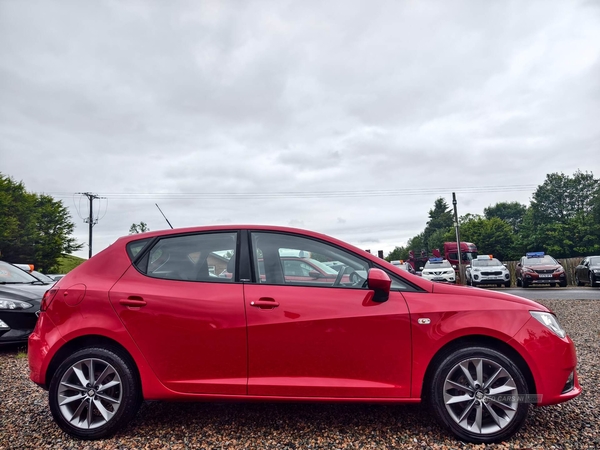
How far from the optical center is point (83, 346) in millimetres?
3217

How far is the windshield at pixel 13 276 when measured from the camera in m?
6.82

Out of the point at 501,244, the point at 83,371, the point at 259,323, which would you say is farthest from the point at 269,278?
the point at 501,244

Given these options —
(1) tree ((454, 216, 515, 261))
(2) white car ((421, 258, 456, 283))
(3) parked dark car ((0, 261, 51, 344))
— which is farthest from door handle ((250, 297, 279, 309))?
(1) tree ((454, 216, 515, 261))

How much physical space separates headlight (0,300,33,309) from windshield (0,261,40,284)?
103cm

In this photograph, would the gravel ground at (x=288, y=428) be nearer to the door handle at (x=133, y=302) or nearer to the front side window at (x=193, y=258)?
the door handle at (x=133, y=302)

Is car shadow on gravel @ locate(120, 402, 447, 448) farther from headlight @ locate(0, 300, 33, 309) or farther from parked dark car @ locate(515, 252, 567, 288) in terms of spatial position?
parked dark car @ locate(515, 252, 567, 288)

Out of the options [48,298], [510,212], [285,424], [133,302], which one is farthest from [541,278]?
[510,212]

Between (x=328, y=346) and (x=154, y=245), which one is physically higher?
(x=154, y=245)

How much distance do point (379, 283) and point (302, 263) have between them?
642mm

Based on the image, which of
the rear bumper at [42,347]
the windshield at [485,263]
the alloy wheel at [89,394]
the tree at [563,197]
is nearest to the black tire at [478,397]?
the alloy wheel at [89,394]

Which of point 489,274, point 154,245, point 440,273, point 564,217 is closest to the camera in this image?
point 154,245

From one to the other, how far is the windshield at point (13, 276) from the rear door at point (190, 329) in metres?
4.82

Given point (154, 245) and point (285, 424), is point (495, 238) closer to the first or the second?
point (285, 424)

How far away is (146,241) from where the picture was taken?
3512 mm
